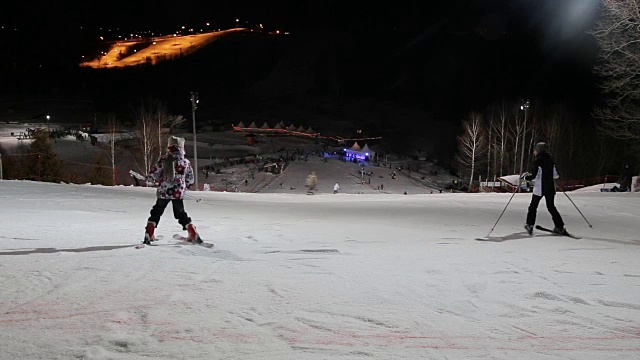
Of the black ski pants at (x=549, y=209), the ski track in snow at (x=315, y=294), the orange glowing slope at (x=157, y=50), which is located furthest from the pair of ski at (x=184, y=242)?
the orange glowing slope at (x=157, y=50)

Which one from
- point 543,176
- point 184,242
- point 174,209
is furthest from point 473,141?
point 174,209

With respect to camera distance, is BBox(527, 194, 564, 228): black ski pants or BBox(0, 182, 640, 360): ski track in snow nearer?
BBox(0, 182, 640, 360): ski track in snow

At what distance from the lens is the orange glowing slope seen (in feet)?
424

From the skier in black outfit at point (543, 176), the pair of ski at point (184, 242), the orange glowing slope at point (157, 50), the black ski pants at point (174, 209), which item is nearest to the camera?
the pair of ski at point (184, 242)

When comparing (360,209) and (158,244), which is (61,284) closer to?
(158,244)

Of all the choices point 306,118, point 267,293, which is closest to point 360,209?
point 267,293

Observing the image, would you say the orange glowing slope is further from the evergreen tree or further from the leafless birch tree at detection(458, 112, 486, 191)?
the leafless birch tree at detection(458, 112, 486, 191)

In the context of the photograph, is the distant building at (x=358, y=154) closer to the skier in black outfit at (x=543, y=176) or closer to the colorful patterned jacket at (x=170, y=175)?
the skier in black outfit at (x=543, y=176)

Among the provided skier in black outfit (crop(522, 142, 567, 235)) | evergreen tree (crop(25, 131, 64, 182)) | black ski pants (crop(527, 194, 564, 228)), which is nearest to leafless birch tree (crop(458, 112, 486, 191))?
evergreen tree (crop(25, 131, 64, 182))

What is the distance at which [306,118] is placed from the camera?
299 feet

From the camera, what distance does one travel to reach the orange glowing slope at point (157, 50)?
424ft

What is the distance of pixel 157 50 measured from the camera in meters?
140

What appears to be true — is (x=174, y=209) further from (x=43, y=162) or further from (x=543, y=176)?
(x=43, y=162)

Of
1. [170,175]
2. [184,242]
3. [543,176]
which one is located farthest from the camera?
[543,176]
